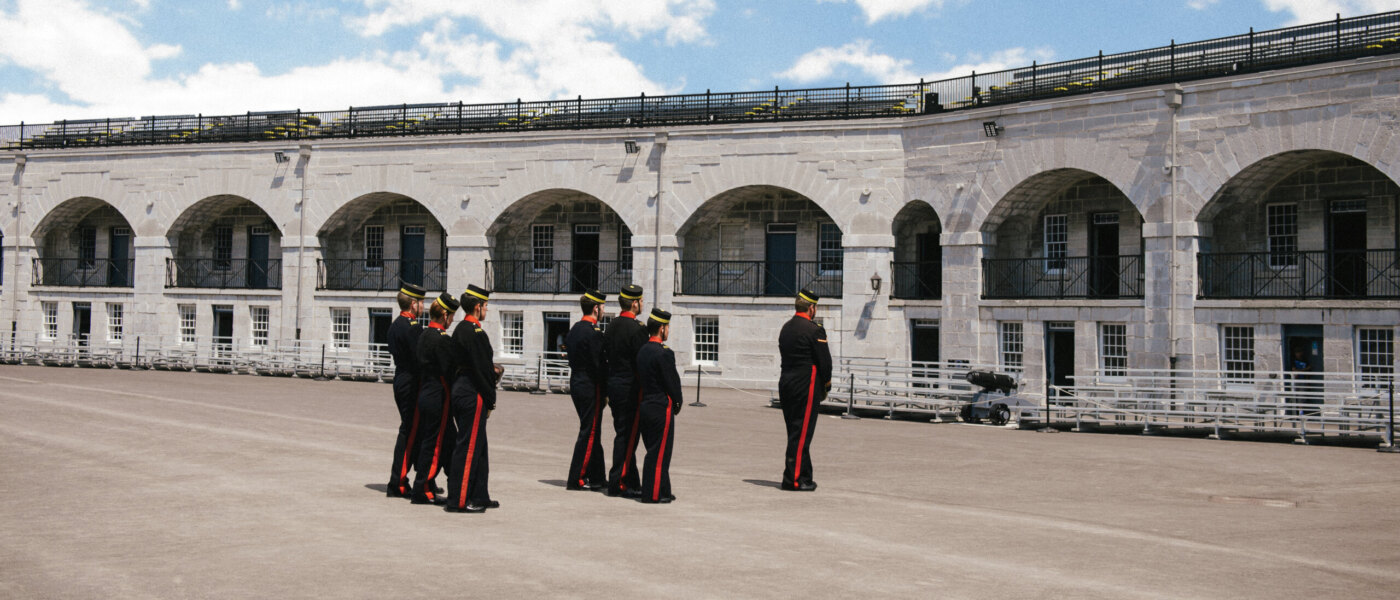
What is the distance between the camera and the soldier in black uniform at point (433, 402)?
998 centimetres

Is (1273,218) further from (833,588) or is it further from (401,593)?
(401,593)

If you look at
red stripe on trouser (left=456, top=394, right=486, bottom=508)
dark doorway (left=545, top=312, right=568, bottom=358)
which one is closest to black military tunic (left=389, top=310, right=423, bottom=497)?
red stripe on trouser (left=456, top=394, right=486, bottom=508)

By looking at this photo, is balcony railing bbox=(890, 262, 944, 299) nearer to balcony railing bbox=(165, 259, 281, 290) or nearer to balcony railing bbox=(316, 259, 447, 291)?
balcony railing bbox=(316, 259, 447, 291)

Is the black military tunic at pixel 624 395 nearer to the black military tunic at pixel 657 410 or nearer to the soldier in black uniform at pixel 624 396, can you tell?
the soldier in black uniform at pixel 624 396

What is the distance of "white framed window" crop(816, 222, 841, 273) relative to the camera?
99.8 ft

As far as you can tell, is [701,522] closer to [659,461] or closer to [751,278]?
[659,461]

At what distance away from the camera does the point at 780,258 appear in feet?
103

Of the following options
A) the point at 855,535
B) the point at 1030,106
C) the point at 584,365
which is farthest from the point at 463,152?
the point at 855,535

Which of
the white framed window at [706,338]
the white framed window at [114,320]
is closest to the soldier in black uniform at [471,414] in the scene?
the white framed window at [706,338]

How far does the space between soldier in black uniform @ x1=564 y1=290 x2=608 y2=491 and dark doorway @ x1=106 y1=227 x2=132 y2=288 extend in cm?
3277

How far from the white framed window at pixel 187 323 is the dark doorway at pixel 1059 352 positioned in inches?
1004

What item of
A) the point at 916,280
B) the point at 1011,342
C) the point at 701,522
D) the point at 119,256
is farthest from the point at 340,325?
the point at 701,522

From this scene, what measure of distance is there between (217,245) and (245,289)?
3.01 m

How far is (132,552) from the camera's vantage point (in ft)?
24.9
